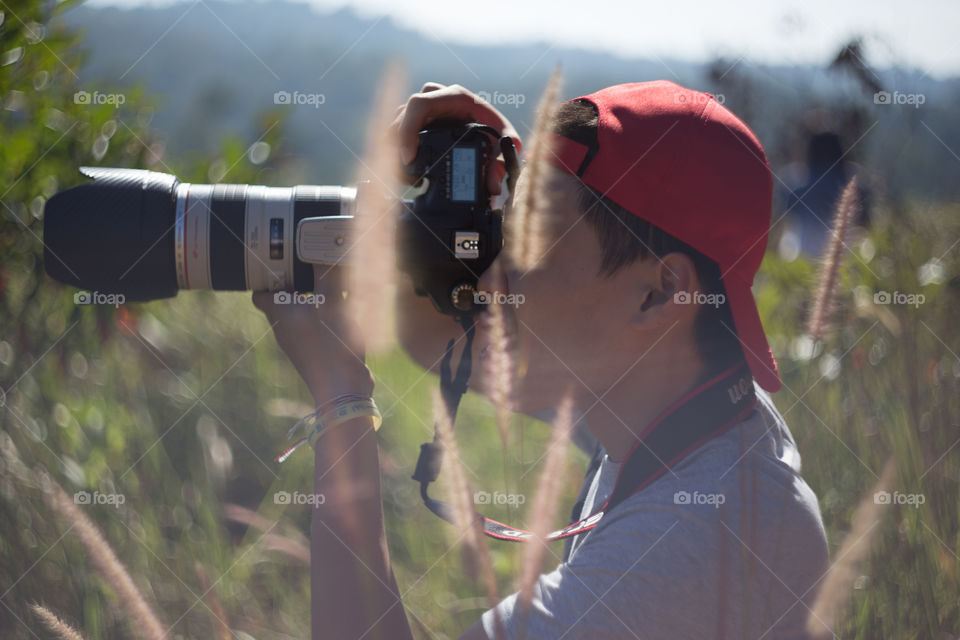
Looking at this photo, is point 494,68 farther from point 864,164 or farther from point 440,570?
point 440,570

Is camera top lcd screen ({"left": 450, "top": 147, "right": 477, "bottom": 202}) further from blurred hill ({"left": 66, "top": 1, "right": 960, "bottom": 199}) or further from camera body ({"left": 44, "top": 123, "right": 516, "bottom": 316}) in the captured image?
blurred hill ({"left": 66, "top": 1, "right": 960, "bottom": 199})

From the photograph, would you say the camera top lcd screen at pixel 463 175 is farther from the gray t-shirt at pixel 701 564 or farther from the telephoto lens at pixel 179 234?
the gray t-shirt at pixel 701 564

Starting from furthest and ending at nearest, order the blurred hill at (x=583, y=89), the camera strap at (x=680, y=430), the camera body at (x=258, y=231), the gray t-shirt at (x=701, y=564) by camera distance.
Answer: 1. the blurred hill at (x=583, y=89)
2. the camera body at (x=258, y=231)
3. the camera strap at (x=680, y=430)
4. the gray t-shirt at (x=701, y=564)

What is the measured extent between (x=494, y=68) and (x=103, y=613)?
77.6 inches

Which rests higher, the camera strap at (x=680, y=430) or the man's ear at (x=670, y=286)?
the man's ear at (x=670, y=286)

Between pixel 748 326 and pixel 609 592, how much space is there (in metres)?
0.52

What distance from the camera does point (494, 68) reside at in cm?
248

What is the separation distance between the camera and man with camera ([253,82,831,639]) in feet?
3.20

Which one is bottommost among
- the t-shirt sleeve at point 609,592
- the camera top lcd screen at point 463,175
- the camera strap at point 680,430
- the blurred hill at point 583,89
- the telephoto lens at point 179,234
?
the t-shirt sleeve at point 609,592

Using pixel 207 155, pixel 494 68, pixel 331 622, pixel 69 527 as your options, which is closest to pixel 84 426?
pixel 69 527

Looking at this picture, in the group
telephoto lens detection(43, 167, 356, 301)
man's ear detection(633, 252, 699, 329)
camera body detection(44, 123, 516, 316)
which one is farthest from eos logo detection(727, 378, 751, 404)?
telephoto lens detection(43, 167, 356, 301)

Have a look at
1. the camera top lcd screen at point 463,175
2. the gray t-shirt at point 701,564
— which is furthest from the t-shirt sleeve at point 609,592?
the camera top lcd screen at point 463,175

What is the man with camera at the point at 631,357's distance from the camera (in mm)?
975

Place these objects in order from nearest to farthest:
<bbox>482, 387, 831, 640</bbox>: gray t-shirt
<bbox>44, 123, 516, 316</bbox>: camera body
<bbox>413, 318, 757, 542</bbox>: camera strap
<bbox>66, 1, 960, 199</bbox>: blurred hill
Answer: <bbox>482, 387, 831, 640</bbox>: gray t-shirt
<bbox>413, 318, 757, 542</bbox>: camera strap
<bbox>44, 123, 516, 316</bbox>: camera body
<bbox>66, 1, 960, 199</bbox>: blurred hill
